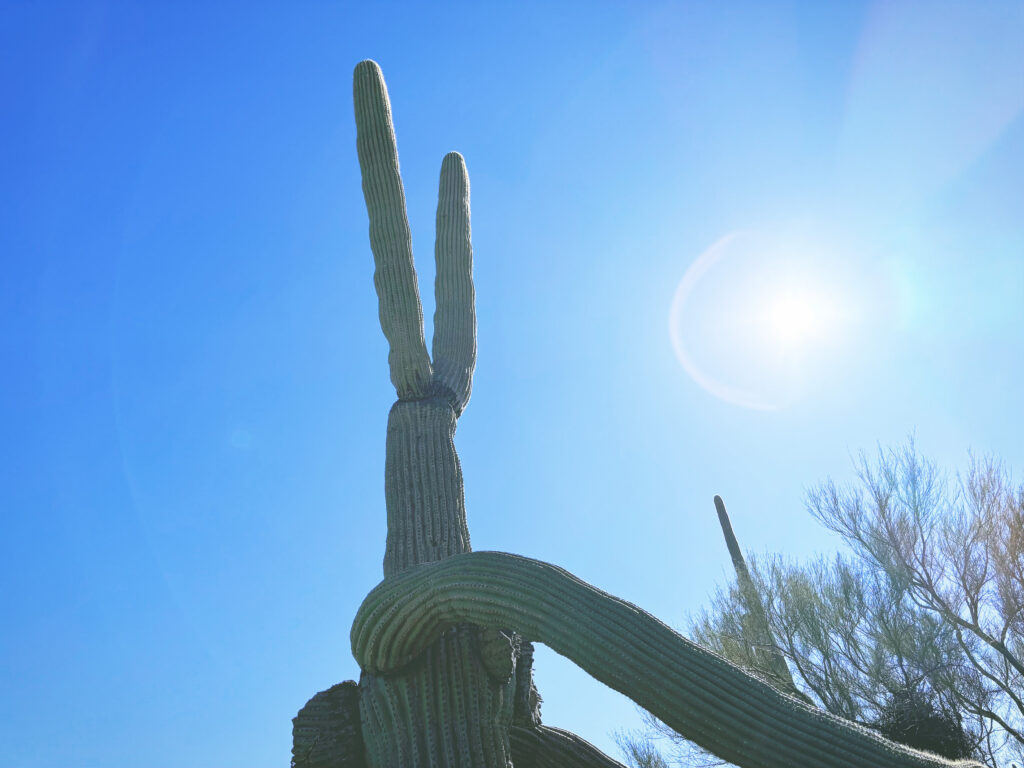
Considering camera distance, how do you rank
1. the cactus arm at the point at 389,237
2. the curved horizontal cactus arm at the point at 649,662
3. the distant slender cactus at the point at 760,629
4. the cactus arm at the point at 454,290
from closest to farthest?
the curved horizontal cactus arm at the point at 649,662, the cactus arm at the point at 389,237, the cactus arm at the point at 454,290, the distant slender cactus at the point at 760,629

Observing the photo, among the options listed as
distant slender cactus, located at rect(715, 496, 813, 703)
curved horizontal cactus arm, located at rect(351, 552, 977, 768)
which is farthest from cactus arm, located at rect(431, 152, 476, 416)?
distant slender cactus, located at rect(715, 496, 813, 703)

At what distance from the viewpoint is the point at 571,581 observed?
101 inches

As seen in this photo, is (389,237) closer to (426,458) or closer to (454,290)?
(454,290)

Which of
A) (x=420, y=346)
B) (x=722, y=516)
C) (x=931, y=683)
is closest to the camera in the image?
(x=420, y=346)

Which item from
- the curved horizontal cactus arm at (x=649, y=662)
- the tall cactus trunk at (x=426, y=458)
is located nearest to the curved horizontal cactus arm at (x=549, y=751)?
the tall cactus trunk at (x=426, y=458)

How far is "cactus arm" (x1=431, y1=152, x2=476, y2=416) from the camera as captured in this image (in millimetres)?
4469

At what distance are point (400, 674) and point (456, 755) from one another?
1.15 ft

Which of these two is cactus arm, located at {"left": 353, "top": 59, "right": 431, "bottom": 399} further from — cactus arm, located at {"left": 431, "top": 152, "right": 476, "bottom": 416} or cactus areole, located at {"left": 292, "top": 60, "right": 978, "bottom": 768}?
cactus arm, located at {"left": 431, "top": 152, "right": 476, "bottom": 416}

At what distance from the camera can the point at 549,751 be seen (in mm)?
3246

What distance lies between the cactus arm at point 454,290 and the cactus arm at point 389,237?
0.61 ft

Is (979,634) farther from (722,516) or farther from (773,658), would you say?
(722,516)

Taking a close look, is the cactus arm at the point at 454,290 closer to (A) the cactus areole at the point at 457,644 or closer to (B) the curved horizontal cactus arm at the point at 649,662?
(A) the cactus areole at the point at 457,644

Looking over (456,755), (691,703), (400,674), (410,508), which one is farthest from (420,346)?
(691,703)

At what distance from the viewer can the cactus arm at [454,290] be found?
447cm
